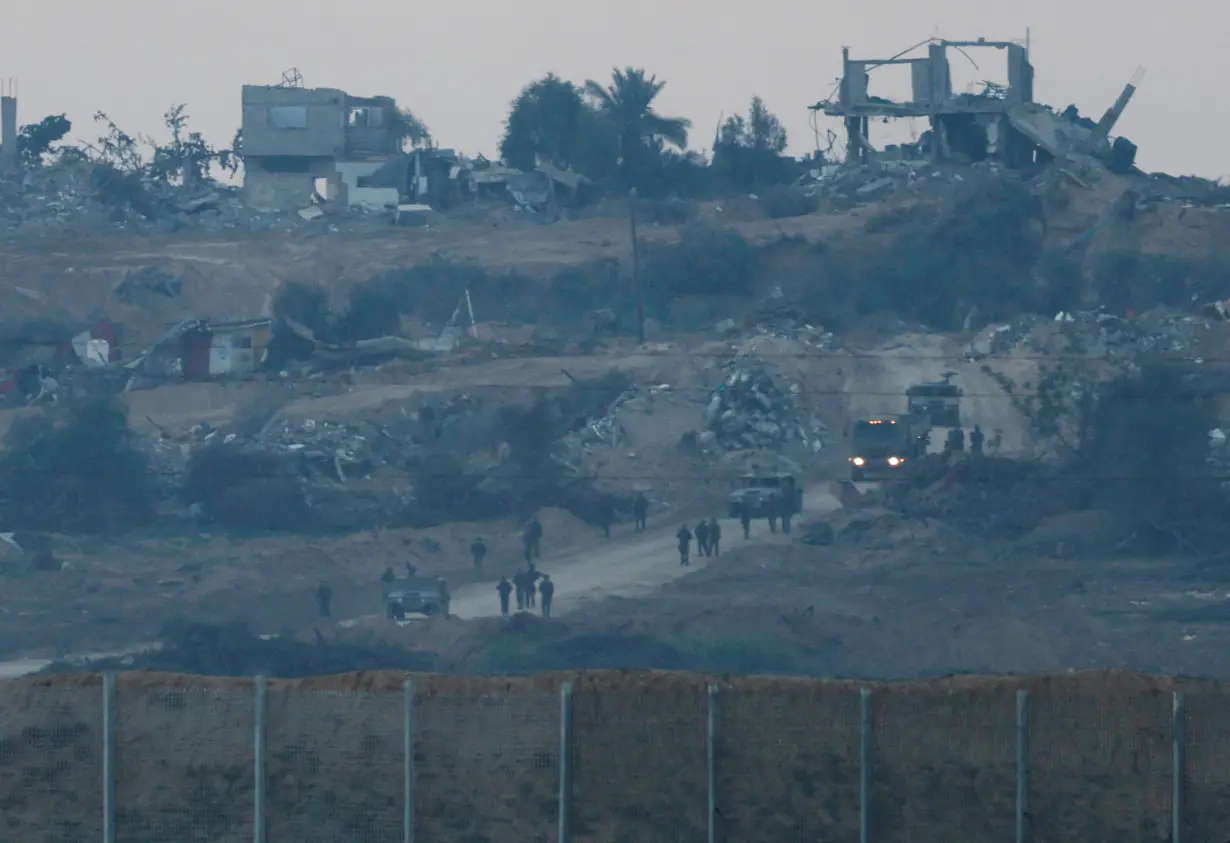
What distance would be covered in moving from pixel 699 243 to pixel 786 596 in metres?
21.1

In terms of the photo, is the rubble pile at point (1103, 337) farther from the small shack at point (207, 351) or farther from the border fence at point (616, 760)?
the border fence at point (616, 760)

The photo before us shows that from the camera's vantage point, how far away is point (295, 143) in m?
61.6

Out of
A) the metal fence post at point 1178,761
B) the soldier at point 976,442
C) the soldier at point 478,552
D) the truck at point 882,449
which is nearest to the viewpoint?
the metal fence post at point 1178,761

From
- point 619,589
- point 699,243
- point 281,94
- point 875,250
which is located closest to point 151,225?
point 281,94

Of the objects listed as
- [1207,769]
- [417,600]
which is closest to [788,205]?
[417,600]

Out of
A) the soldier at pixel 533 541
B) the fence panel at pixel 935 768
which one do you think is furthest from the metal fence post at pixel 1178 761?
the soldier at pixel 533 541

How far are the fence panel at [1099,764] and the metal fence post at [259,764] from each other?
173 inches

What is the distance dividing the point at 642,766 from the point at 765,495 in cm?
2312

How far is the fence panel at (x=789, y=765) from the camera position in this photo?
10938 mm

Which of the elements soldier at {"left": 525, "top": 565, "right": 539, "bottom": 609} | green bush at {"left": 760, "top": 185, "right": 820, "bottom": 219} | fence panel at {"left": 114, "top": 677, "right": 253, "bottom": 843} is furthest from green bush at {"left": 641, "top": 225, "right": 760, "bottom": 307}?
fence panel at {"left": 114, "top": 677, "right": 253, "bottom": 843}

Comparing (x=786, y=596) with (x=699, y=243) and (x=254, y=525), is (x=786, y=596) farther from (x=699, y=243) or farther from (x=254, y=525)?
(x=699, y=243)

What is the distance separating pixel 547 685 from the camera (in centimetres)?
1105

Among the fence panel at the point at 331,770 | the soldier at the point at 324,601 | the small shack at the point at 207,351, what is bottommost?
the soldier at the point at 324,601

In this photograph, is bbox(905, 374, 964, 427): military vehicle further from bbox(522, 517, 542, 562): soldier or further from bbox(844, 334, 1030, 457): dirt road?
bbox(522, 517, 542, 562): soldier
